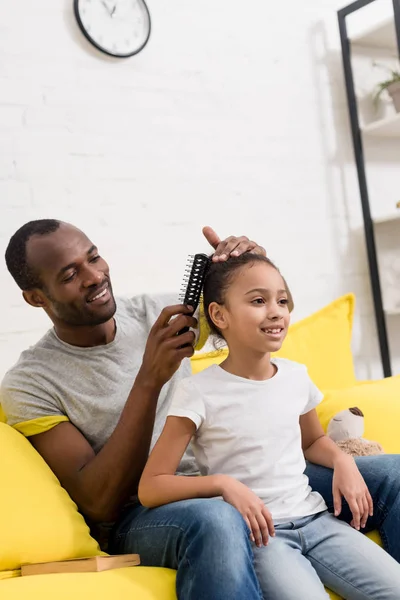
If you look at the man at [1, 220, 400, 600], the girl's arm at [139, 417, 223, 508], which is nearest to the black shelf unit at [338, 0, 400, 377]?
the man at [1, 220, 400, 600]

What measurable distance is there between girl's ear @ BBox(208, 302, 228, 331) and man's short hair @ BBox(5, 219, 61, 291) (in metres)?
0.41

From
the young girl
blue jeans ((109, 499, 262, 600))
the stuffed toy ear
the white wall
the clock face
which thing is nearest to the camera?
blue jeans ((109, 499, 262, 600))

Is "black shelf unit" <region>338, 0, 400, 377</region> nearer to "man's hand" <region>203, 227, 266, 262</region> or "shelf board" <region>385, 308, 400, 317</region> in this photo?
"shelf board" <region>385, 308, 400, 317</region>

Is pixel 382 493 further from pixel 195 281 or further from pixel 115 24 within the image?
pixel 115 24

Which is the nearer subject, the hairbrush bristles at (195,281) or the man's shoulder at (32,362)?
the hairbrush bristles at (195,281)

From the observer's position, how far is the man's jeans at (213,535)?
1079 mm

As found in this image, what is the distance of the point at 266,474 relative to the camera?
50.9 inches

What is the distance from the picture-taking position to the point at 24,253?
1.59 metres

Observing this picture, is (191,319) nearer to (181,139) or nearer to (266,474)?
(266,474)

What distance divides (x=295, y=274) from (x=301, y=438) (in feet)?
4.20

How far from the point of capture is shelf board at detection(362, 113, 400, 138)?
272 centimetres

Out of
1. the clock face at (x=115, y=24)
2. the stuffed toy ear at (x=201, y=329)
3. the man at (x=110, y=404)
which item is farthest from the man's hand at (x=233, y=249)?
the clock face at (x=115, y=24)

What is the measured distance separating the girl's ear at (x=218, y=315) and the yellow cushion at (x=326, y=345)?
0.64 meters

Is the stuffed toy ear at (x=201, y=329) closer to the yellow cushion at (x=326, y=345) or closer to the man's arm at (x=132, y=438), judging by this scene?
the man's arm at (x=132, y=438)
